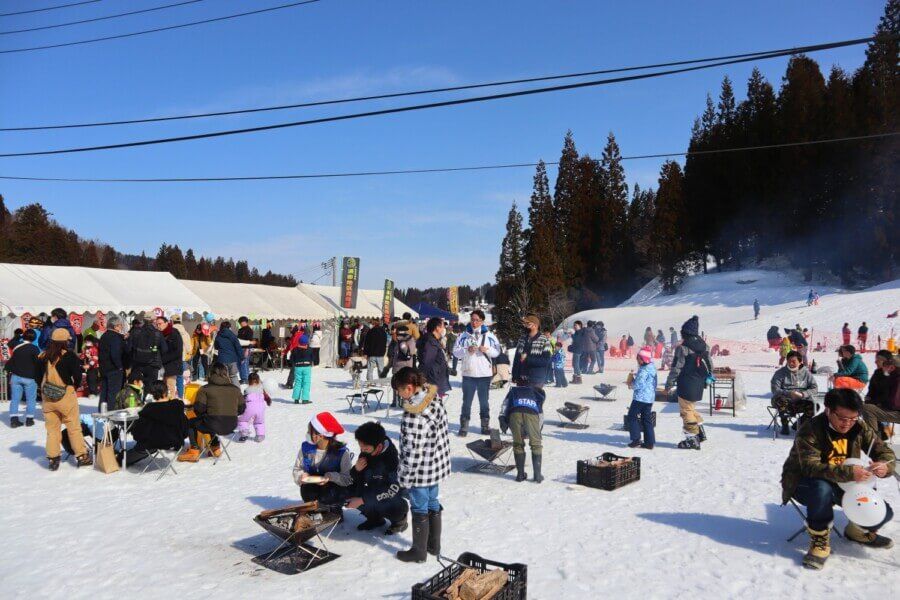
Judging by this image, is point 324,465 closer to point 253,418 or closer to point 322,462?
point 322,462

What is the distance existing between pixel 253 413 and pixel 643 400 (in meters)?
5.85

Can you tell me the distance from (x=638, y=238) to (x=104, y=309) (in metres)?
53.1

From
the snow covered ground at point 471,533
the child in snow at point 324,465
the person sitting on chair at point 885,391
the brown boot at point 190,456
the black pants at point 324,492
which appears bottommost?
the snow covered ground at point 471,533

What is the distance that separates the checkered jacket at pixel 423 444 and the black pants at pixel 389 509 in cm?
72

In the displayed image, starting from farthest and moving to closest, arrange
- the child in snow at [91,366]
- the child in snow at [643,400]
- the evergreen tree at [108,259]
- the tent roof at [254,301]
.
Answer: the evergreen tree at [108,259] → the tent roof at [254,301] → the child in snow at [91,366] → the child in snow at [643,400]

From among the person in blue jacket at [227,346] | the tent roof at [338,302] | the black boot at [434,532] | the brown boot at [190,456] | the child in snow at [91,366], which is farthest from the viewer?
the tent roof at [338,302]

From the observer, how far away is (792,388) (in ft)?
32.0

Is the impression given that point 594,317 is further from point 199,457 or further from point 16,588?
point 16,588

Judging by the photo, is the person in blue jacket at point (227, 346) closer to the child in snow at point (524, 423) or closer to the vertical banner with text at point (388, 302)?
the child in snow at point (524, 423)

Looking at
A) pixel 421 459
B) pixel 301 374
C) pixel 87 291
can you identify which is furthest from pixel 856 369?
pixel 87 291

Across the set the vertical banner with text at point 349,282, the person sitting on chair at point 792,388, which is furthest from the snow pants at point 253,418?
the vertical banner with text at point 349,282

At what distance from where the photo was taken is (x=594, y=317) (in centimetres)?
4934

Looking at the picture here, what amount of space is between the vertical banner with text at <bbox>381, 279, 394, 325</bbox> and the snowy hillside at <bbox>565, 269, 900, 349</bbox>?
43.9ft

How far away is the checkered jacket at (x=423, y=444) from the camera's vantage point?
16.0 ft
